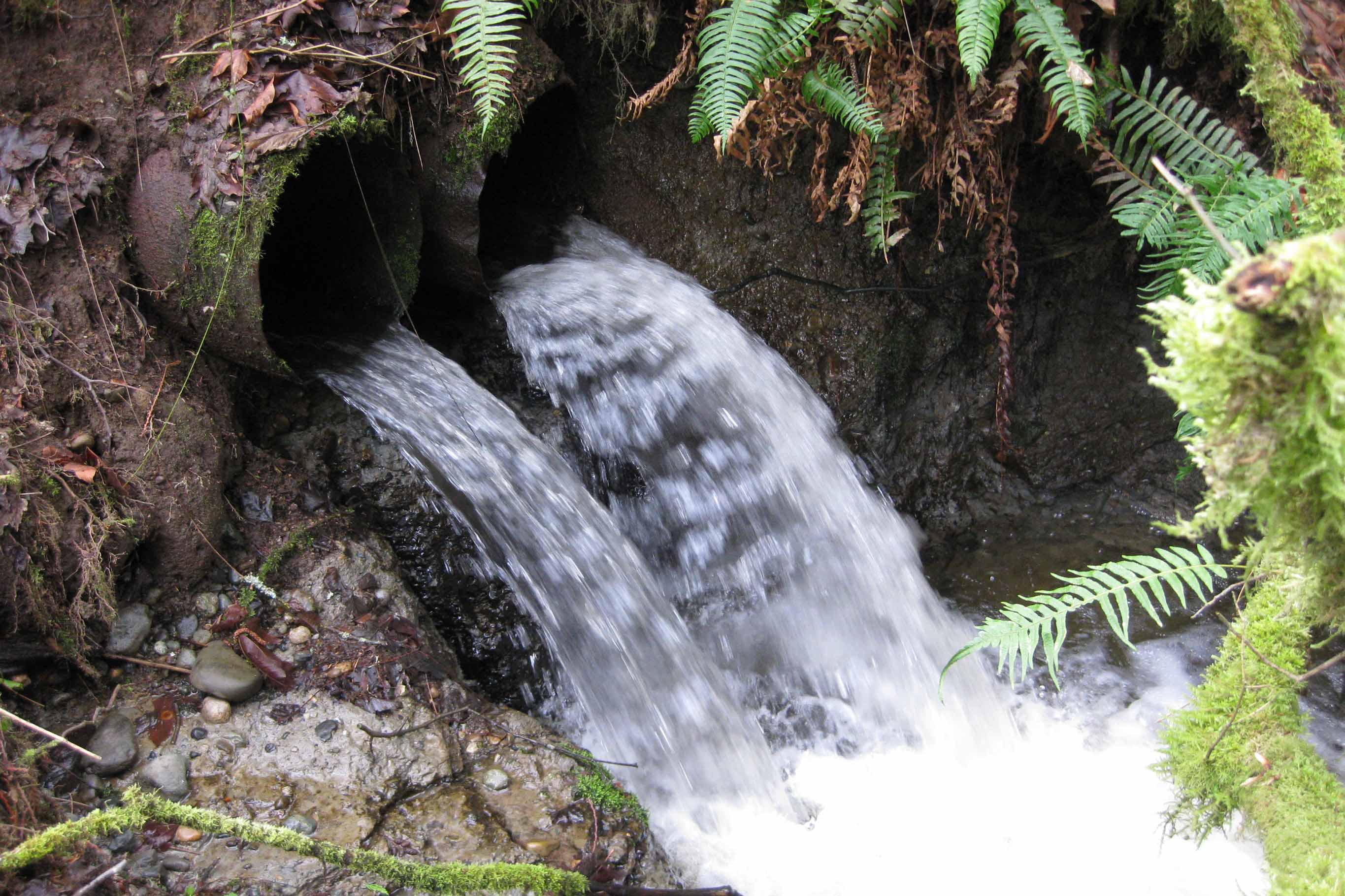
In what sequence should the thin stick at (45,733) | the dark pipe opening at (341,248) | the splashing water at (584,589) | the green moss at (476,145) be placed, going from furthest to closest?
the dark pipe opening at (341,248)
the green moss at (476,145)
the splashing water at (584,589)
the thin stick at (45,733)

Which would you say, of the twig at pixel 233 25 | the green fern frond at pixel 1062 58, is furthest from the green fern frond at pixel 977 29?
the twig at pixel 233 25

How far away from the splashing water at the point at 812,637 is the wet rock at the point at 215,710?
5.21 feet

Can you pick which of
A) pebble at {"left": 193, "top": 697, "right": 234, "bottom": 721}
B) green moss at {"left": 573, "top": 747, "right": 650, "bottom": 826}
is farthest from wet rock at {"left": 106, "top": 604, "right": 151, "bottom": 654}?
green moss at {"left": 573, "top": 747, "right": 650, "bottom": 826}

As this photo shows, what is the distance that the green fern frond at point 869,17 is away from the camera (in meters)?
3.31

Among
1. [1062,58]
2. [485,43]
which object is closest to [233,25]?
[485,43]

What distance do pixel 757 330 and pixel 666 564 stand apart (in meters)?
1.41

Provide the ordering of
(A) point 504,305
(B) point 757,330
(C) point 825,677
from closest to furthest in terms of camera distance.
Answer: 1. (C) point 825,677
2. (A) point 504,305
3. (B) point 757,330

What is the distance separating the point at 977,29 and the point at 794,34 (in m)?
0.68

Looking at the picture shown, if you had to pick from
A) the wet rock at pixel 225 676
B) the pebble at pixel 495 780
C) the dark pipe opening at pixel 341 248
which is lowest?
the pebble at pixel 495 780

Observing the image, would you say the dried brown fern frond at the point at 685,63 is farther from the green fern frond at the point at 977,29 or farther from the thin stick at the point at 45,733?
the thin stick at the point at 45,733

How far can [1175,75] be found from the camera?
3.72 m

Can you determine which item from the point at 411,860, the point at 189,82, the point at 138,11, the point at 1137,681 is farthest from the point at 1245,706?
the point at 138,11

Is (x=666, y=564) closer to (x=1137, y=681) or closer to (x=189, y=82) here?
(x=1137, y=681)

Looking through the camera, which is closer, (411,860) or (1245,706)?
(1245,706)
